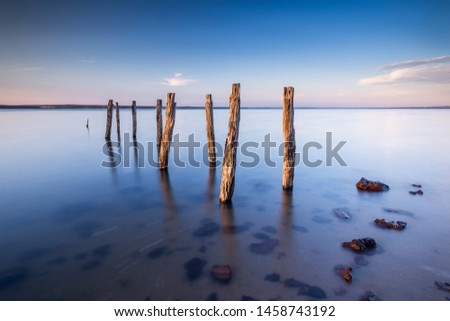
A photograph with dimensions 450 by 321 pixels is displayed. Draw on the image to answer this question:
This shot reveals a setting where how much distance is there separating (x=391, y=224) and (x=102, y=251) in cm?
589

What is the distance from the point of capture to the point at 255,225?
5699 millimetres

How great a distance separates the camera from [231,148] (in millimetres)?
6461

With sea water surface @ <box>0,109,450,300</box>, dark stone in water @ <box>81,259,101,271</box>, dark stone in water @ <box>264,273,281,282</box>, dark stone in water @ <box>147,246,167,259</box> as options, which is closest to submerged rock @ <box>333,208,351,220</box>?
sea water surface @ <box>0,109,450,300</box>

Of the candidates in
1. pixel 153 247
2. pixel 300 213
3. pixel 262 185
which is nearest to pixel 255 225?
pixel 300 213

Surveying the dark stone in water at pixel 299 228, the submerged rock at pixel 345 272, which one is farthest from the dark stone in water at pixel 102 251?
the submerged rock at pixel 345 272

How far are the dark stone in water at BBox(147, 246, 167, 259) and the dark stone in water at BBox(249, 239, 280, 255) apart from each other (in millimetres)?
1627

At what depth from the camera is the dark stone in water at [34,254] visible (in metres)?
4.29

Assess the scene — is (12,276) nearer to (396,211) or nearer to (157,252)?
(157,252)

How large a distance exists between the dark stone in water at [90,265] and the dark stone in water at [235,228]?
243 centimetres

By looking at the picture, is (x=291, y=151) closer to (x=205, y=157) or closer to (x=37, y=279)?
(x=37, y=279)

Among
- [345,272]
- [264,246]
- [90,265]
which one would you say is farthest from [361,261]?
[90,265]

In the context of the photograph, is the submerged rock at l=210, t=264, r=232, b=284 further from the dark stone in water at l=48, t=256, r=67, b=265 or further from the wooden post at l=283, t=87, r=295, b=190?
the wooden post at l=283, t=87, r=295, b=190

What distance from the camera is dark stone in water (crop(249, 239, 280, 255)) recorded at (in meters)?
4.62

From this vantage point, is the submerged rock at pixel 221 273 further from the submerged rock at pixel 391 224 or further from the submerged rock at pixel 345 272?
the submerged rock at pixel 391 224
